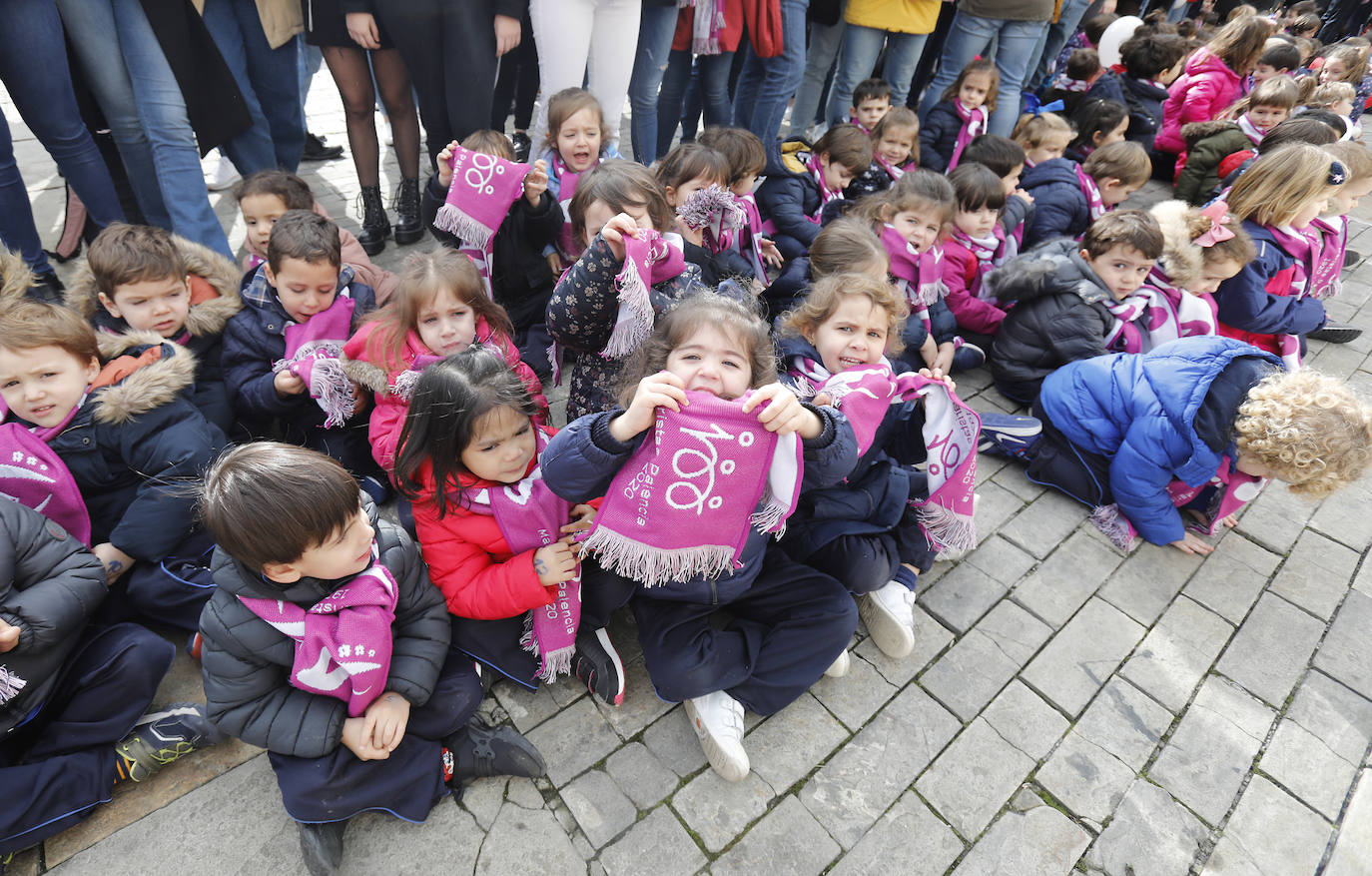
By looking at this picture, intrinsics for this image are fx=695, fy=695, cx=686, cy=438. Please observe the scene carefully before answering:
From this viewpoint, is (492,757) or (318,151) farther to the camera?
(318,151)

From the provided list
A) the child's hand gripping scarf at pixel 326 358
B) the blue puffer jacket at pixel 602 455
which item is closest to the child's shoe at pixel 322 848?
the blue puffer jacket at pixel 602 455

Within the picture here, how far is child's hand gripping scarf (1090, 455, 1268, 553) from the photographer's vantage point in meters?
2.72

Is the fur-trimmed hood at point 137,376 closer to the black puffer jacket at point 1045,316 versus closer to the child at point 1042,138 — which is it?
the black puffer jacket at point 1045,316

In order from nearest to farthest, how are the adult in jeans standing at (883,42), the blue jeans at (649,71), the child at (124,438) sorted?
the child at (124,438) → the blue jeans at (649,71) → the adult in jeans standing at (883,42)

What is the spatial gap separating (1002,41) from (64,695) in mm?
6477

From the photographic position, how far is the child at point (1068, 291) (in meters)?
3.35

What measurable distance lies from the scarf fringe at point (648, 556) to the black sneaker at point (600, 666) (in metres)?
0.46

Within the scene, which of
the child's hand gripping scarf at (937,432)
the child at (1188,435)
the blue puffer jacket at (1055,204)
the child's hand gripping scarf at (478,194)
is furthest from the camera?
the blue puffer jacket at (1055,204)

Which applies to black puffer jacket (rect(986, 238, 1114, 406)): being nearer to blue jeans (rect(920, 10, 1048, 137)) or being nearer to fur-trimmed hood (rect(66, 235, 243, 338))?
blue jeans (rect(920, 10, 1048, 137))

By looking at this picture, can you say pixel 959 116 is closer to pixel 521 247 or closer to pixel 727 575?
pixel 521 247

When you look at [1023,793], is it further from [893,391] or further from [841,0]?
[841,0]

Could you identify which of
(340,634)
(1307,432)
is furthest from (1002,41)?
(340,634)

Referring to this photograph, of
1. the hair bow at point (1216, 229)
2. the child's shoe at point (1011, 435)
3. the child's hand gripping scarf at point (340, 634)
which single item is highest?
the hair bow at point (1216, 229)

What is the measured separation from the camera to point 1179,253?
3451mm
